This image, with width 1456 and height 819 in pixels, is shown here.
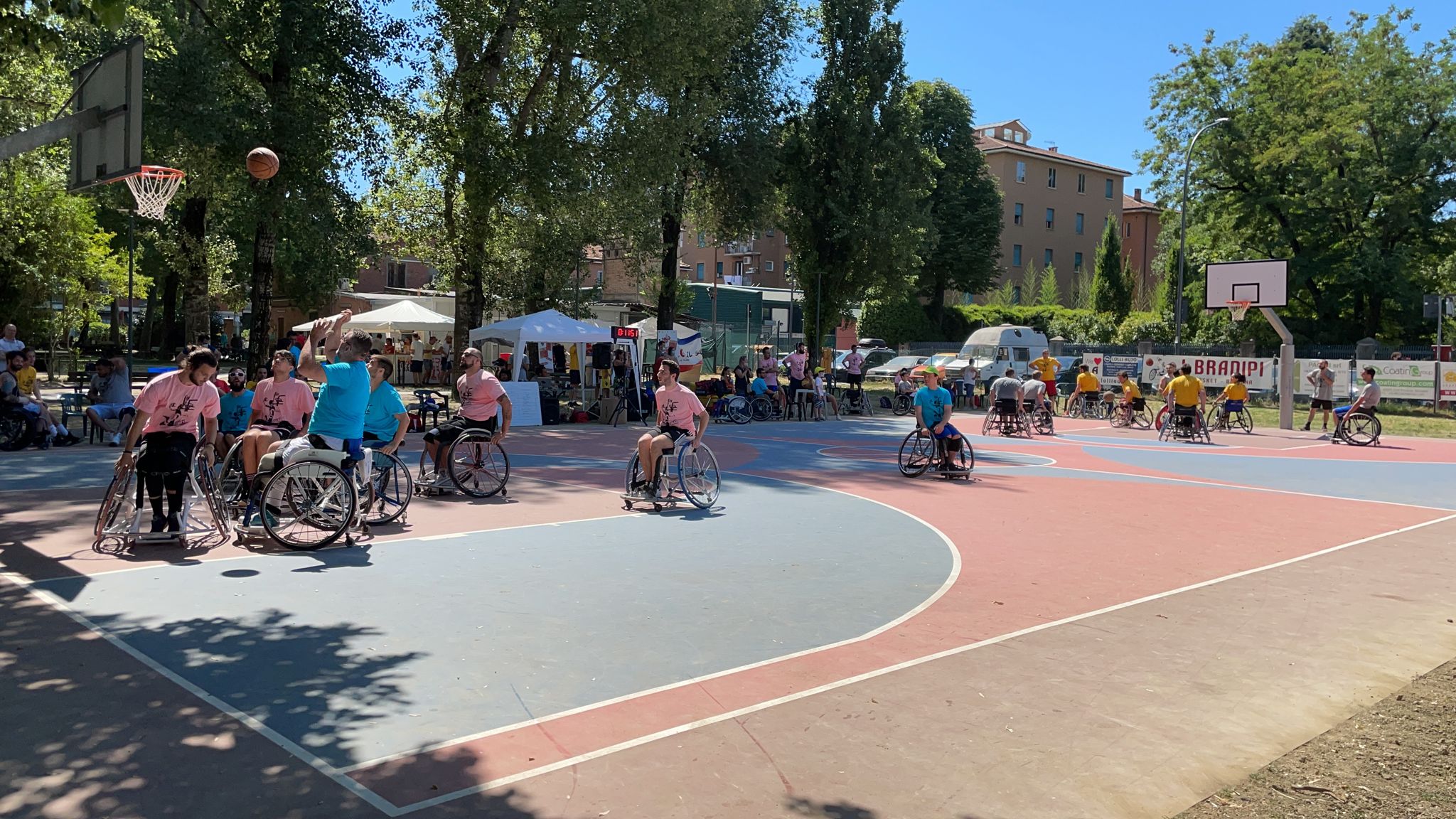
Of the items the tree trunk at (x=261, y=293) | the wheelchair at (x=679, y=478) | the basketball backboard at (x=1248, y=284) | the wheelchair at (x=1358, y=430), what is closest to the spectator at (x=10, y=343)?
the tree trunk at (x=261, y=293)

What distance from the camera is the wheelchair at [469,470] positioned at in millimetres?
12117

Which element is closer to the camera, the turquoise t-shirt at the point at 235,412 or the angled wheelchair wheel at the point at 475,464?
the turquoise t-shirt at the point at 235,412

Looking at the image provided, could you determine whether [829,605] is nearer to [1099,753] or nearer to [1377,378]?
[1099,753]

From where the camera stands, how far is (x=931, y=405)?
1548 centimetres

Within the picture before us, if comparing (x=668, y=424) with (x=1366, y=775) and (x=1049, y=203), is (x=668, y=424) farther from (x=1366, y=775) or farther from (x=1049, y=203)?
(x=1049, y=203)

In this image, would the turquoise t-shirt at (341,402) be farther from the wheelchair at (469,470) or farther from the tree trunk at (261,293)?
the tree trunk at (261,293)

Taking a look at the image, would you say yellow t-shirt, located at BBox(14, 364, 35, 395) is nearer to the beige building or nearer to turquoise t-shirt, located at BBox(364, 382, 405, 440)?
turquoise t-shirt, located at BBox(364, 382, 405, 440)

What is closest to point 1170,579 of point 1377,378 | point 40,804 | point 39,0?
point 40,804

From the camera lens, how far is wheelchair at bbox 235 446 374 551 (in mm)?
8648

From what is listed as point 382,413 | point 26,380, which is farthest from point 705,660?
point 26,380

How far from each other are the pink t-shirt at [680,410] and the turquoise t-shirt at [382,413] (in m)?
2.82

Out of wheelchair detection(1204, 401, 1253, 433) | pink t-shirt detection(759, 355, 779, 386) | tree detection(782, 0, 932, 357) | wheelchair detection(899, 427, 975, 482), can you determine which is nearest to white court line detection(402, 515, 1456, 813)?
wheelchair detection(899, 427, 975, 482)

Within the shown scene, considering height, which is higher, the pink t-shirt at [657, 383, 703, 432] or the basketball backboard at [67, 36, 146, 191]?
the basketball backboard at [67, 36, 146, 191]

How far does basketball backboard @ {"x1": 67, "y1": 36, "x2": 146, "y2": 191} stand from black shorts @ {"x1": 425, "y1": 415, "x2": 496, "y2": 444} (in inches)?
163
